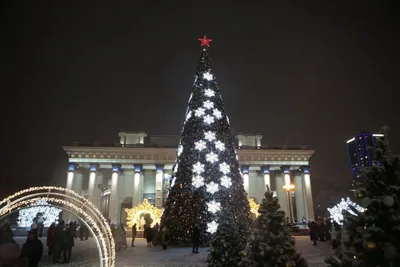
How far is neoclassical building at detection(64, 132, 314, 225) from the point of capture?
47.2 metres

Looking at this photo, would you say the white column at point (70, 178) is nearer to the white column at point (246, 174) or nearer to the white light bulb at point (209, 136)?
the white column at point (246, 174)

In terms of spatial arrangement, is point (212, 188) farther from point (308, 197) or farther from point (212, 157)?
point (308, 197)

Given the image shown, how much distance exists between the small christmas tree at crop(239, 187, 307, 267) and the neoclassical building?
39926mm

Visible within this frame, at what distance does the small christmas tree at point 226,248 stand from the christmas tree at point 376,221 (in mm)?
4087

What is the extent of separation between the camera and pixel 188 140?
607 inches

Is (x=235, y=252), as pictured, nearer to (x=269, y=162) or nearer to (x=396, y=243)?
(x=396, y=243)

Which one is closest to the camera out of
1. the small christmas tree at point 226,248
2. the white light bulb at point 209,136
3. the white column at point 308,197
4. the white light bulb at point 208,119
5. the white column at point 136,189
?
the small christmas tree at point 226,248

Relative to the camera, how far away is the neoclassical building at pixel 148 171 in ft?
155

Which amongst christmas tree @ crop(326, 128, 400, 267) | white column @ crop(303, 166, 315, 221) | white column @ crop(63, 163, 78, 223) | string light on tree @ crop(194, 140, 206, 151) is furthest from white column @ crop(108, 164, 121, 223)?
christmas tree @ crop(326, 128, 400, 267)

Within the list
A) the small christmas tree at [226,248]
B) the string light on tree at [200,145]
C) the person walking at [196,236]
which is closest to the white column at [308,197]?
the string light on tree at [200,145]

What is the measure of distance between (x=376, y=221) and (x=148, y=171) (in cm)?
5075

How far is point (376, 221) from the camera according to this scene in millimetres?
4082

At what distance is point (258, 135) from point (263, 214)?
53139 millimetres

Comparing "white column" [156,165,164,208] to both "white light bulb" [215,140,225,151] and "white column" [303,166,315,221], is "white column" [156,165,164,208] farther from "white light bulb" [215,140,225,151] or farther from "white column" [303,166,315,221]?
"white light bulb" [215,140,225,151]
